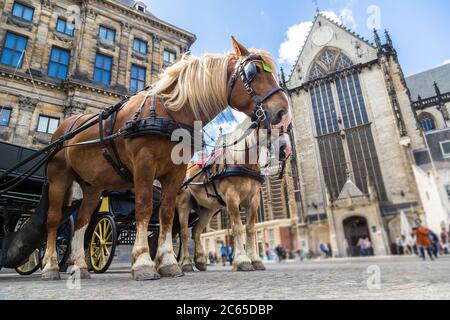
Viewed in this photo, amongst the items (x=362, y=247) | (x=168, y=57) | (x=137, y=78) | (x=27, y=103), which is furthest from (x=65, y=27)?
(x=362, y=247)

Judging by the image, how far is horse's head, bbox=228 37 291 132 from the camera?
2.69 metres

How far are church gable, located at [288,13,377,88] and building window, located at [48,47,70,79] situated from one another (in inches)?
1104

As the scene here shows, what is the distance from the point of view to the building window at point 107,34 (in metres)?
17.6

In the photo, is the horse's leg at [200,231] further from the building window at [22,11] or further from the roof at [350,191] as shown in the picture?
the roof at [350,191]

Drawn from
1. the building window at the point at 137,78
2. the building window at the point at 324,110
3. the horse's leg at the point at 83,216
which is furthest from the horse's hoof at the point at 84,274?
the building window at the point at 324,110

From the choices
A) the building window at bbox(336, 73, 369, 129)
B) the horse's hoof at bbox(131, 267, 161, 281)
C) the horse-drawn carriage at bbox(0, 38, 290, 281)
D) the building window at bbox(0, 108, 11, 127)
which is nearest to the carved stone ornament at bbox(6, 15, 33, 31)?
the building window at bbox(0, 108, 11, 127)

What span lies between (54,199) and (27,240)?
0.56 m

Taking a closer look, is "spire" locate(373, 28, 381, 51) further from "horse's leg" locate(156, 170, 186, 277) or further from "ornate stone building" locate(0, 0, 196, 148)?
"horse's leg" locate(156, 170, 186, 277)

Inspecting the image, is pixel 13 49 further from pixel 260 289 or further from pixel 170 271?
pixel 260 289

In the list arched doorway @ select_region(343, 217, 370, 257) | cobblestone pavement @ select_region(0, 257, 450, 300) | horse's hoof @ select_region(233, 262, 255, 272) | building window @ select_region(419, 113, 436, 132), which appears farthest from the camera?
building window @ select_region(419, 113, 436, 132)

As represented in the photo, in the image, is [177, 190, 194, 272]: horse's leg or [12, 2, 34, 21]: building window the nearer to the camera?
[177, 190, 194, 272]: horse's leg

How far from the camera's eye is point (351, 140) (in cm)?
3109

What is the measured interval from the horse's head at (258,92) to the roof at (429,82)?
44144mm

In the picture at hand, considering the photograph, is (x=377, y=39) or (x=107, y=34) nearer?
(x=107, y=34)
